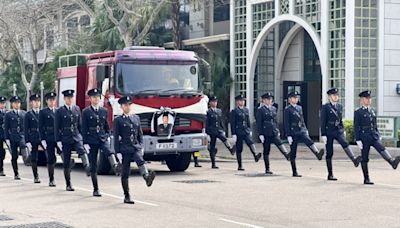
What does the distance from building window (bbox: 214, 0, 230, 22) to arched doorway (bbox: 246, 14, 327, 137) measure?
345 cm

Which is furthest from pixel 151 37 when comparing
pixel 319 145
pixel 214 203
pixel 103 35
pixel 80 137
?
pixel 214 203

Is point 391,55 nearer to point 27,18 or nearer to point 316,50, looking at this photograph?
point 316,50

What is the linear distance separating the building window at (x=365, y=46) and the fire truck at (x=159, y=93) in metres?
10.9

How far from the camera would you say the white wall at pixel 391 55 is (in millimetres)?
29641

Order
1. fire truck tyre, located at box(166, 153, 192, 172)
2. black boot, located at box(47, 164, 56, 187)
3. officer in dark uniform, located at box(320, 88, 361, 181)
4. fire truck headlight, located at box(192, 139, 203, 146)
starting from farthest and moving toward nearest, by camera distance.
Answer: fire truck tyre, located at box(166, 153, 192, 172)
fire truck headlight, located at box(192, 139, 203, 146)
officer in dark uniform, located at box(320, 88, 361, 181)
black boot, located at box(47, 164, 56, 187)

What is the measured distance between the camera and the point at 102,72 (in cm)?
1975

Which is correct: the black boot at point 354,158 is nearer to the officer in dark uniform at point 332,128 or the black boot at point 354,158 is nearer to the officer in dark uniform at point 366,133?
the officer in dark uniform at point 332,128

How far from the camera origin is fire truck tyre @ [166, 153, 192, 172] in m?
20.9

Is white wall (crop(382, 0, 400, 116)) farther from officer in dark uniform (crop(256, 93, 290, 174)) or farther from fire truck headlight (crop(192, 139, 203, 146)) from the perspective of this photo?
fire truck headlight (crop(192, 139, 203, 146))

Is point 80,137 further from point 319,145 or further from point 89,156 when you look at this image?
point 319,145

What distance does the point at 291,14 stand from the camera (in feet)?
105

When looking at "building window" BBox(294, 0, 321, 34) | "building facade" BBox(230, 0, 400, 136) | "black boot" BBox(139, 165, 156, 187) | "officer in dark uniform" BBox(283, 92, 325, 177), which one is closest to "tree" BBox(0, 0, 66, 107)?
"building facade" BBox(230, 0, 400, 136)

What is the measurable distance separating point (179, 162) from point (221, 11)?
17.9 meters

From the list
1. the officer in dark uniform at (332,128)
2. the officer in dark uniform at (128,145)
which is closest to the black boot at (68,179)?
the officer in dark uniform at (128,145)
